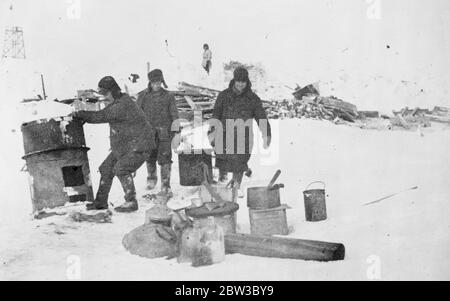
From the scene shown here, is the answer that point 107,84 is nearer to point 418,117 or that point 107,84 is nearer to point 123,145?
point 123,145

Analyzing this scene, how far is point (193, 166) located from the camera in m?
7.64

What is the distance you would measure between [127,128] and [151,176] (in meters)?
1.30

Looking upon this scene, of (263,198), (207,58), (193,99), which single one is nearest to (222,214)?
(263,198)

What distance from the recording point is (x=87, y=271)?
531cm

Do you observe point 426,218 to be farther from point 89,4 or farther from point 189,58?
point 89,4

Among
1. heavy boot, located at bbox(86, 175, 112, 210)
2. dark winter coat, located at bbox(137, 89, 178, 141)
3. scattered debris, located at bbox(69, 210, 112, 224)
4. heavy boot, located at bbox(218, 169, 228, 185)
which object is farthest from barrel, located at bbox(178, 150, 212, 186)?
scattered debris, located at bbox(69, 210, 112, 224)

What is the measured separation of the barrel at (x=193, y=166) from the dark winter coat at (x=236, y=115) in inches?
27.7

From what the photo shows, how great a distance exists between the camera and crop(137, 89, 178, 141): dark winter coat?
7.52 meters

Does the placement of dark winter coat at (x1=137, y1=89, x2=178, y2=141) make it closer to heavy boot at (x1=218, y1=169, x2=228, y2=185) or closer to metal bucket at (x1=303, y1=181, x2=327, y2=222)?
heavy boot at (x1=218, y1=169, x2=228, y2=185)

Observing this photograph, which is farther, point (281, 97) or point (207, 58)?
point (281, 97)

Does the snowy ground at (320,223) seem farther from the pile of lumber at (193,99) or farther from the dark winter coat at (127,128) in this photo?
the pile of lumber at (193,99)

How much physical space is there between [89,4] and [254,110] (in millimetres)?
2785

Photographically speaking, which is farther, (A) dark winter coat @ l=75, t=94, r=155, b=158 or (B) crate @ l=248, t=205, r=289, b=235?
(A) dark winter coat @ l=75, t=94, r=155, b=158

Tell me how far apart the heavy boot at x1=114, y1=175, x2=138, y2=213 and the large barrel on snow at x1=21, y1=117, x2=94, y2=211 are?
1.84 feet
